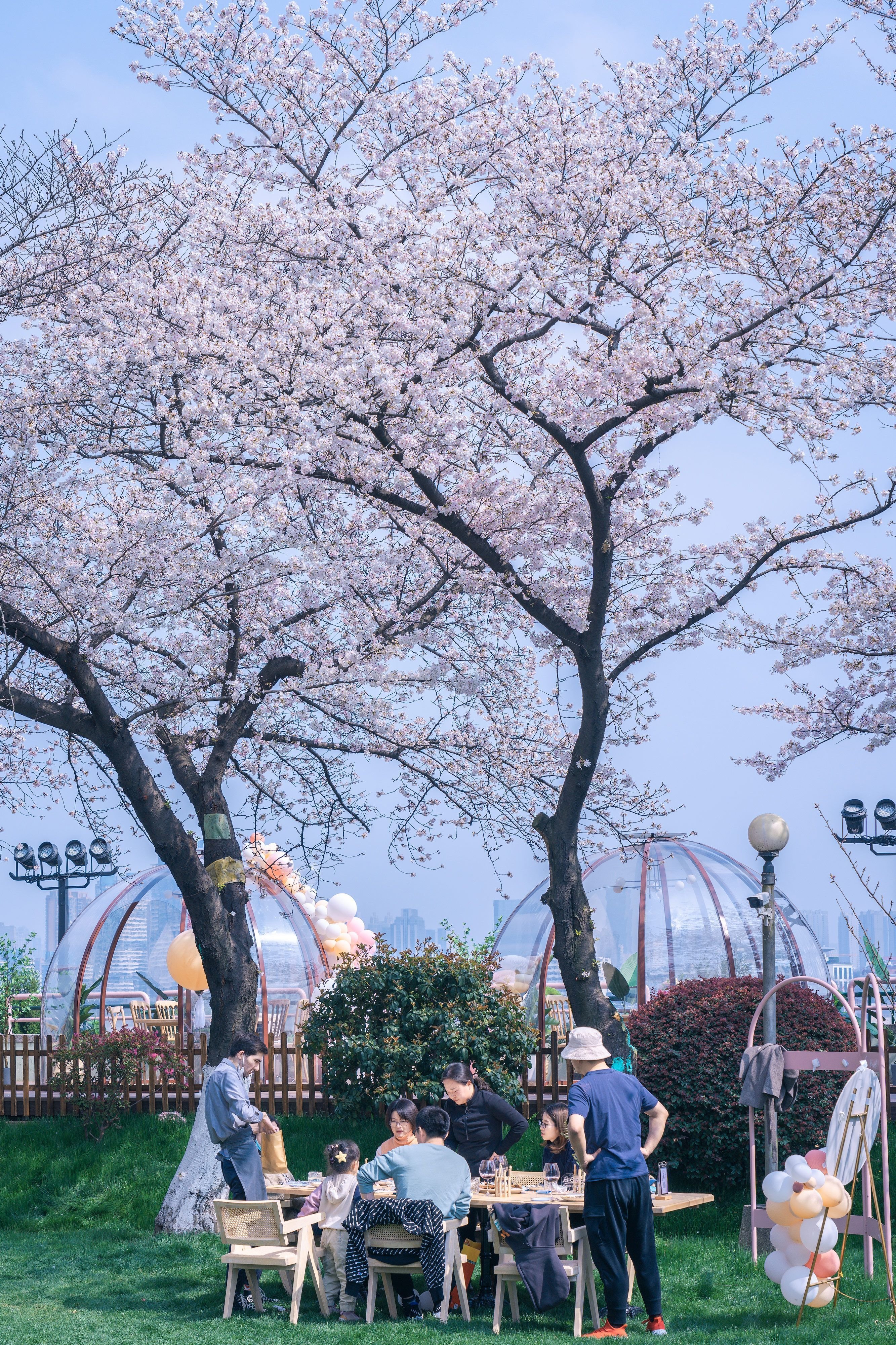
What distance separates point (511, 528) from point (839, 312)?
2991 mm

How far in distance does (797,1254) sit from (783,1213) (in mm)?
269

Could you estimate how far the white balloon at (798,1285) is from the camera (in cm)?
700

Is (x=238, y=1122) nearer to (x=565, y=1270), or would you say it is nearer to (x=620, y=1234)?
(x=565, y=1270)

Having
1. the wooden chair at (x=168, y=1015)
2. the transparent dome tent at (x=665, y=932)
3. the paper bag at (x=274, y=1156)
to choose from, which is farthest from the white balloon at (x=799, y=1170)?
the wooden chair at (x=168, y=1015)

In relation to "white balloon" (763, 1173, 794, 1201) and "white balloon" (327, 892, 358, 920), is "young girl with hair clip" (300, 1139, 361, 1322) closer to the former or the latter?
"white balloon" (763, 1173, 794, 1201)

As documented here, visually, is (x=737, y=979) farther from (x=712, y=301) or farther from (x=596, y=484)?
(x=712, y=301)

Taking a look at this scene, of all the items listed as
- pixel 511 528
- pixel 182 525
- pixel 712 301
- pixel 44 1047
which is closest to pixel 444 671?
pixel 511 528

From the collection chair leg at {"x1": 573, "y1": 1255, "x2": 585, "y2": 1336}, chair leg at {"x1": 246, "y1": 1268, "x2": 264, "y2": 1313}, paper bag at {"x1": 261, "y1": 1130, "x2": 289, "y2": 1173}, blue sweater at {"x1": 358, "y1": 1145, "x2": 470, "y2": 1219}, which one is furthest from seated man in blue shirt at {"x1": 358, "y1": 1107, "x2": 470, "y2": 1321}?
paper bag at {"x1": 261, "y1": 1130, "x2": 289, "y2": 1173}

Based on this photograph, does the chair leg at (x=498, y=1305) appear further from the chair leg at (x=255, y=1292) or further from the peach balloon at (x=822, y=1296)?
the peach balloon at (x=822, y=1296)

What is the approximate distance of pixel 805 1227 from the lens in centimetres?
706

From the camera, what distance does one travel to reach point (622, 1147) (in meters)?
6.67

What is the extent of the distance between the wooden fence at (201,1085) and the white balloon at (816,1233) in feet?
18.6

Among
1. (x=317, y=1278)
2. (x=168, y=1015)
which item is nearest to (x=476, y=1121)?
(x=317, y=1278)

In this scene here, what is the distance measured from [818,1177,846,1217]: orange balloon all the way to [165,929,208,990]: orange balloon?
30.9 ft
